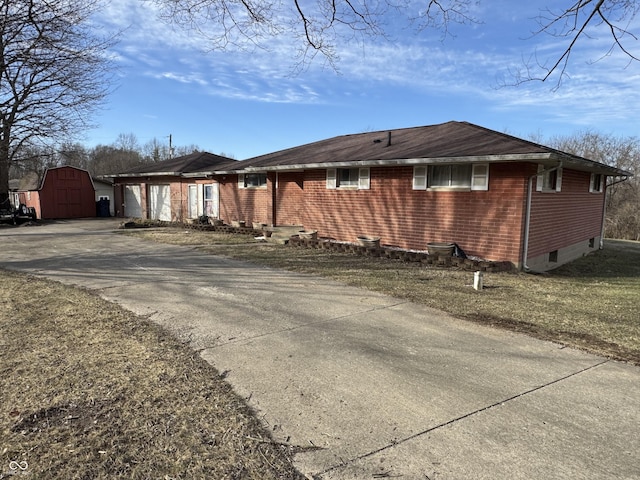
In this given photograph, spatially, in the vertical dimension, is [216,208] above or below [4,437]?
above

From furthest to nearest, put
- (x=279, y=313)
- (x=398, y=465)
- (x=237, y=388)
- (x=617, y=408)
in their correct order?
(x=279, y=313) < (x=237, y=388) < (x=617, y=408) < (x=398, y=465)

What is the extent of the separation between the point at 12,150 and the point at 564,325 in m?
17.8

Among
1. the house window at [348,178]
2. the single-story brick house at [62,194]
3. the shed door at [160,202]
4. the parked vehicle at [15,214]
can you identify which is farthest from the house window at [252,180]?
the single-story brick house at [62,194]

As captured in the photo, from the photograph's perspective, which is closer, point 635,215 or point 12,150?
point 12,150

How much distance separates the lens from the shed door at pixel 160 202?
21.6 metres

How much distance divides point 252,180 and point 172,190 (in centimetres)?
675

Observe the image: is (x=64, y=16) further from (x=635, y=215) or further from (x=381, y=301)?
(x=635, y=215)

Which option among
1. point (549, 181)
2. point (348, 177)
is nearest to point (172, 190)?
point (348, 177)

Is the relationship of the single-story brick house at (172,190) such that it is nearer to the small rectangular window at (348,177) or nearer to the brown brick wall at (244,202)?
the brown brick wall at (244,202)

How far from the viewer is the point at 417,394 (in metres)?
3.32

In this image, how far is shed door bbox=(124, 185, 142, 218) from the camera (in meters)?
24.0

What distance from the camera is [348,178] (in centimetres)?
1234

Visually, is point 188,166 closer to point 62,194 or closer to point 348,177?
point 348,177

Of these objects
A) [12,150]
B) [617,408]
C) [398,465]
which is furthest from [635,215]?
[12,150]
